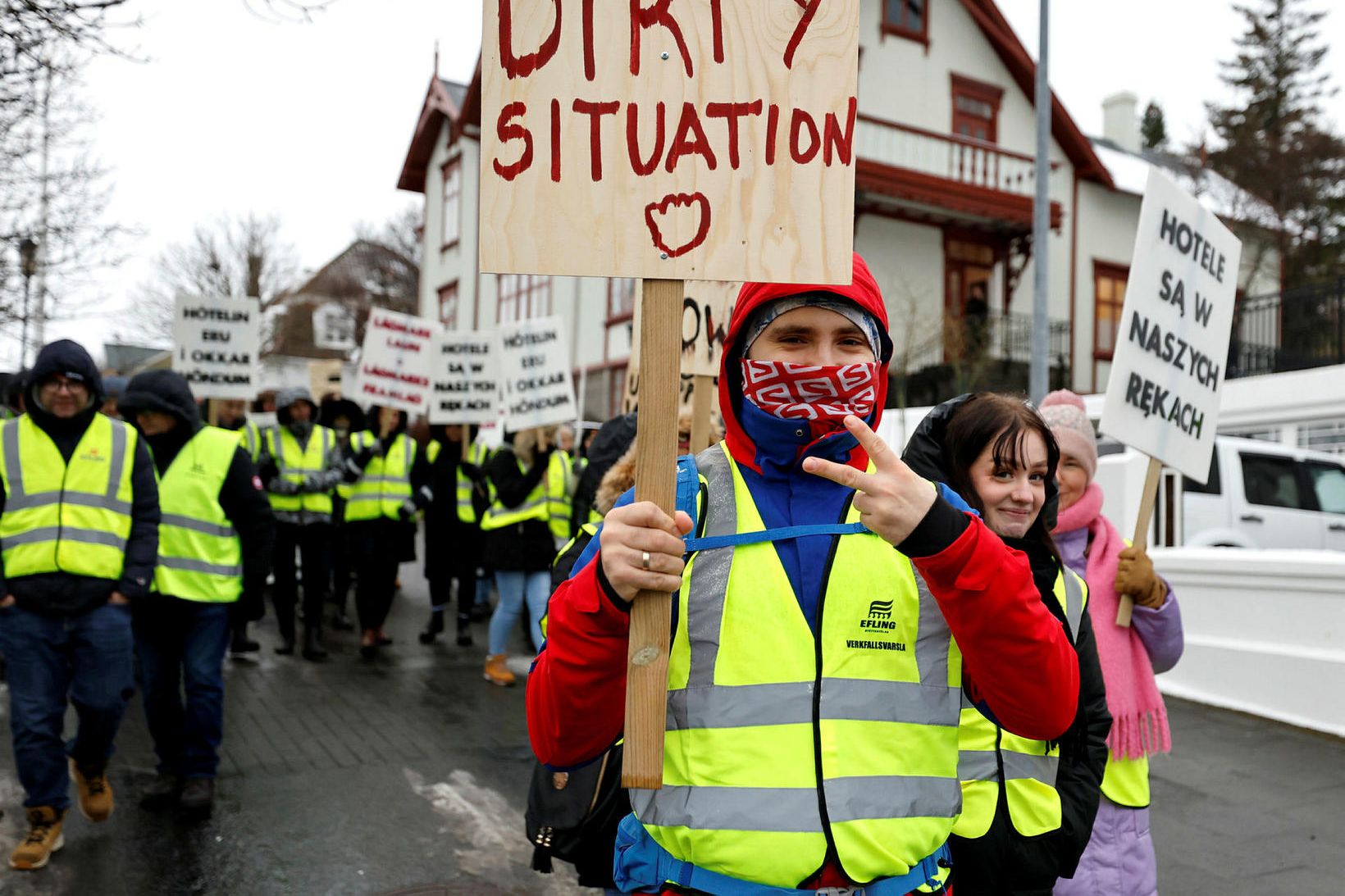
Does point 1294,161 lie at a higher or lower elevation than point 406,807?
higher

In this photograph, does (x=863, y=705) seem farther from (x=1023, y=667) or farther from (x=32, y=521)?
(x=32, y=521)

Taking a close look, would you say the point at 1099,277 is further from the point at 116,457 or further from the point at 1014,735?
the point at 1014,735

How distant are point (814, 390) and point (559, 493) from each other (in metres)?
6.92

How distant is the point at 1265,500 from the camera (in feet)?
38.0

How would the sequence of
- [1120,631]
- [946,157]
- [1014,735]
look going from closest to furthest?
[1014,735], [1120,631], [946,157]

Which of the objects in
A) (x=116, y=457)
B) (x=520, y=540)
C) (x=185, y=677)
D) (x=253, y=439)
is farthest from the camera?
(x=253, y=439)

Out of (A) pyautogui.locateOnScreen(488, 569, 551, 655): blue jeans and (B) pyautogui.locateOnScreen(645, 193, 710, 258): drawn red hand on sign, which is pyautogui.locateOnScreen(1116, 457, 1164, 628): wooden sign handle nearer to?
(B) pyautogui.locateOnScreen(645, 193, 710, 258): drawn red hand on sign

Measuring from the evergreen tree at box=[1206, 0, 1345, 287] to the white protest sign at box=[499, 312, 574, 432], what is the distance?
25902mm

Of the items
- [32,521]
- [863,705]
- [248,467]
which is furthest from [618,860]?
[248,467]

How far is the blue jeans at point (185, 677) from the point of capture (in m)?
5.34

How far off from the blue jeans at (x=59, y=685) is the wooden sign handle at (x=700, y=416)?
2735 mm

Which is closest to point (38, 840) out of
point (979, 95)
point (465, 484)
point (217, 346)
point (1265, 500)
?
point (217, 346)

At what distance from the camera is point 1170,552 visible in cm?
867

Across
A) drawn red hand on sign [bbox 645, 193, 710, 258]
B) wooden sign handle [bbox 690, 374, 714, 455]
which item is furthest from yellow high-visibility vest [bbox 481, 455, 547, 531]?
drawn red hand on sign [bbox 645, 193, 710, 258]
